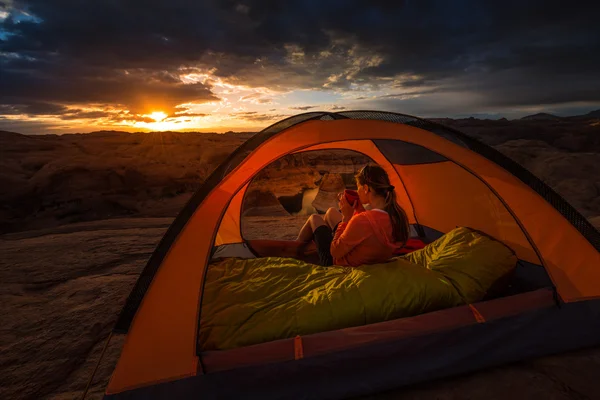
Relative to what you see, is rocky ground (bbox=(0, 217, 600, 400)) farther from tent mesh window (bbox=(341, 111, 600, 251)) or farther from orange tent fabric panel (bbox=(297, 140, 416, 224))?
orange tent fabric panel (bbox=(297, 140, 416, 224))

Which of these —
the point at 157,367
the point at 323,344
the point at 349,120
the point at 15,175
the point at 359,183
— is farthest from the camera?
the point at 15,175

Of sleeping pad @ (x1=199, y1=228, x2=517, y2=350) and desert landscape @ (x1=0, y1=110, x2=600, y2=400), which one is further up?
sleeping pad @ (x1=199, y1=228, x2=517, y2=350)

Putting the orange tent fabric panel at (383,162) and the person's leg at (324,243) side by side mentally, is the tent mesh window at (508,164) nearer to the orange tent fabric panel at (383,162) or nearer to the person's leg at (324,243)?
the person's leg at (324,243)

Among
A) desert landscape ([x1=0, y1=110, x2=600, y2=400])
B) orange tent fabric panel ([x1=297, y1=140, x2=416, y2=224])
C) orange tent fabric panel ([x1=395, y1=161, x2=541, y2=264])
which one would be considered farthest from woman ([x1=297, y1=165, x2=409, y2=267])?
orange tent fabric panel ([x1=297, y1=140, x2=416, y2=224])

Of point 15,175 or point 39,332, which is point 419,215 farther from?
point 15,175

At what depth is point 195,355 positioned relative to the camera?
208 centimetres

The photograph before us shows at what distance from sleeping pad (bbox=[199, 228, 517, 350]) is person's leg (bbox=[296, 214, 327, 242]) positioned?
0.73 meters

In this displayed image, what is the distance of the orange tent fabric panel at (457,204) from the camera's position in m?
3.45

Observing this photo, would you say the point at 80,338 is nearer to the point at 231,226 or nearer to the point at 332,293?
the point at 231,226

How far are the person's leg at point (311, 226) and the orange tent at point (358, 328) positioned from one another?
135 centimetres

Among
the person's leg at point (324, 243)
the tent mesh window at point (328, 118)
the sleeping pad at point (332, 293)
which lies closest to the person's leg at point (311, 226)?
the person's leg at point (324, 243)

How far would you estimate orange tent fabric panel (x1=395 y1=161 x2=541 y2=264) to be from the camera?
11.3ft

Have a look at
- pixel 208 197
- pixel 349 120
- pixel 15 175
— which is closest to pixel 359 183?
pixel 349 120

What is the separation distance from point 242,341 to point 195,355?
31cm
